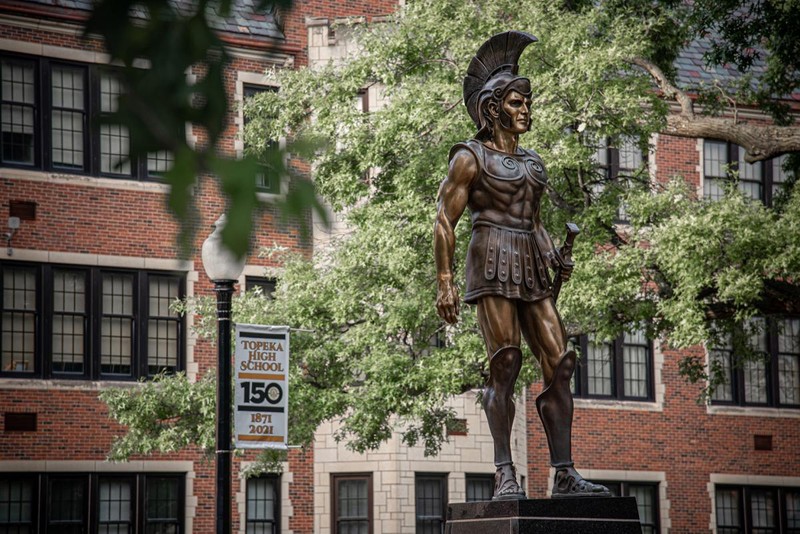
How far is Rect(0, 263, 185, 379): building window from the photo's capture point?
23609mm

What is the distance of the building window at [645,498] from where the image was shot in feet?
94.3

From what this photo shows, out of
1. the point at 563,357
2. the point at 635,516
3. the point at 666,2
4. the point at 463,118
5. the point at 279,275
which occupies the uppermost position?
the point at 666,2

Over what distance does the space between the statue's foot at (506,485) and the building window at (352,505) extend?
1694 cm

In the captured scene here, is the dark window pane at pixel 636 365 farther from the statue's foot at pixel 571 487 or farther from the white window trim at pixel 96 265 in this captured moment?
the statue's foot at pixel 571 487

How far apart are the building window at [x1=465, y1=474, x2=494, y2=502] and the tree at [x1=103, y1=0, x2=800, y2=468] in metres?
6.95

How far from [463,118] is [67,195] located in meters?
9.22

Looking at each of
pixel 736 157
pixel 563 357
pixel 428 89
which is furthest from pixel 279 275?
pixel 736 157

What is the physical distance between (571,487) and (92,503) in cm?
1637

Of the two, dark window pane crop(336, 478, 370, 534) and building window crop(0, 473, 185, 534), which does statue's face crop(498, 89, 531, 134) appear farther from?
dark window pane crop(336, 478, 370, 534)

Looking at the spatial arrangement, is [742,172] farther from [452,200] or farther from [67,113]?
[452,200]

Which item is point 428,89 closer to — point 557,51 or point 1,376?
point 557,51

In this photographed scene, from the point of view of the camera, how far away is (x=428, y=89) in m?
18.3

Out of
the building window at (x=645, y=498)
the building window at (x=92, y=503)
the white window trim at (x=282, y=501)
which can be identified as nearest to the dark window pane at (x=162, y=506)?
the building window at (x=92, y=503)

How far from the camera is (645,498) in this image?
29031 millimetres
